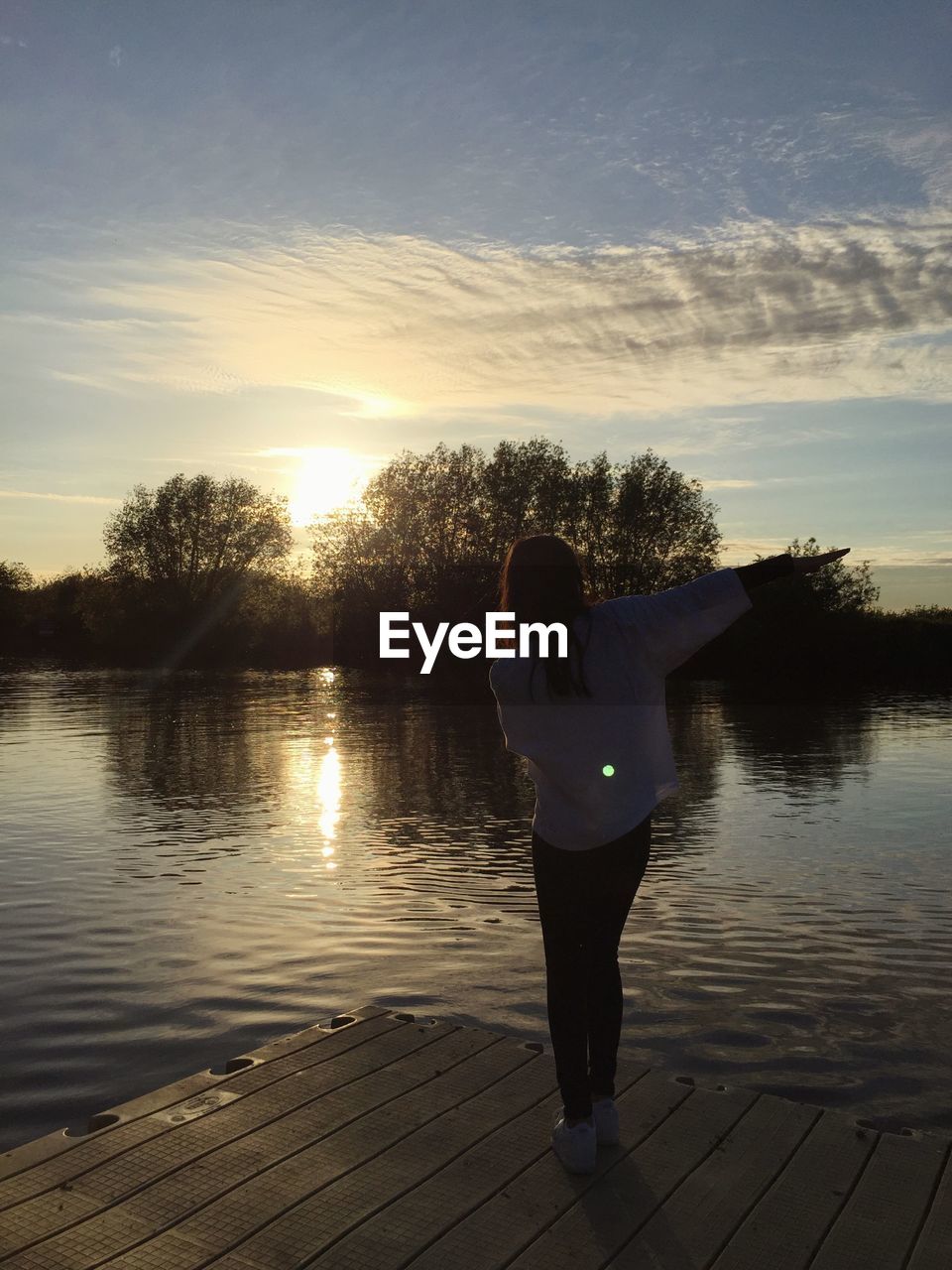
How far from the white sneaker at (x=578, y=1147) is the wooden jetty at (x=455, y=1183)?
45 mm

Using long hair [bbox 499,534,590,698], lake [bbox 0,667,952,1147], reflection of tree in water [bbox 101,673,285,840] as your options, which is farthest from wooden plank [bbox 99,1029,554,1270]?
reflection of tree in water [bbox 101,673,285,840]

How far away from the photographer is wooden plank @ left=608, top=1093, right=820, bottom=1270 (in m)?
3.55

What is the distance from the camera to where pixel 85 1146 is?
4285 mm

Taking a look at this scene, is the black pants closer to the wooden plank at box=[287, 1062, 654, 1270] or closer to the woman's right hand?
the wooden plank at box=[287, 1062, 654, 1270]

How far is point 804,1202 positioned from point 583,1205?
75 cm

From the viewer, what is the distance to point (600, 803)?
13.2 ft

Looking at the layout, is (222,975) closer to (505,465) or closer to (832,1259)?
(832,1259)

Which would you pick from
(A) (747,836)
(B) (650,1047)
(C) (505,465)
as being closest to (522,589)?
(B) (650,1047)

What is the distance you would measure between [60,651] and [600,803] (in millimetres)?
84602

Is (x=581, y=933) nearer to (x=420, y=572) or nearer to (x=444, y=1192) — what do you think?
(x=444, y=1192)

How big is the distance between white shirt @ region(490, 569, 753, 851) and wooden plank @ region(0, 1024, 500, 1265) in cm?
154

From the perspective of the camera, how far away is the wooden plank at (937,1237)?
3482 mm

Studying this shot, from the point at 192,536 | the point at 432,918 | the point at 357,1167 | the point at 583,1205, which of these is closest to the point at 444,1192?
the point at 357,1167

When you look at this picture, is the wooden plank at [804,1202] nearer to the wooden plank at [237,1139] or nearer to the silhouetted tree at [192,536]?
the wooden plank at [237,1139]
